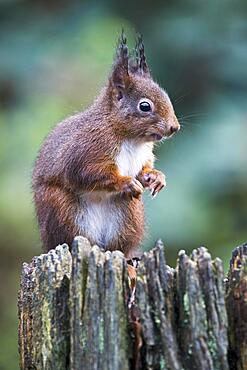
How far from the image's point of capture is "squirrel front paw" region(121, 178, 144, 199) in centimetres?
319

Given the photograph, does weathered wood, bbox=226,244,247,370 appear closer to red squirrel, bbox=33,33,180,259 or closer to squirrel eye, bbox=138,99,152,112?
red squirrel, bbox=33,33,180,259

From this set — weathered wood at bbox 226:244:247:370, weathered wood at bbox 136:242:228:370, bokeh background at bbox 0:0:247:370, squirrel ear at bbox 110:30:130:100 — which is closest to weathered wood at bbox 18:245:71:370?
weathered wood at bbox 136:242:228:370

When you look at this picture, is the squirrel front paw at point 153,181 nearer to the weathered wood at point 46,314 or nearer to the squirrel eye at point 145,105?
the squirrel eye at point 145,105

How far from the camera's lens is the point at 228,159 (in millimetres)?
5602

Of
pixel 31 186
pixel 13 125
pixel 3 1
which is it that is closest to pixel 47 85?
pixel 13 125

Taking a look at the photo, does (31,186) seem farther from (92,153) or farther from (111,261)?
(111,261)

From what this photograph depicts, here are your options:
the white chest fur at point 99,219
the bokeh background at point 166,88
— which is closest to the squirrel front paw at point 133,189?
the white chest fur at point 99,219

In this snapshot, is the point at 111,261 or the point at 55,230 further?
the point at 55,230

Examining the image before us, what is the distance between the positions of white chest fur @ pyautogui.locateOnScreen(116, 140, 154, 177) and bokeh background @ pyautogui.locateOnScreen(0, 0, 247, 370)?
1.35 metres

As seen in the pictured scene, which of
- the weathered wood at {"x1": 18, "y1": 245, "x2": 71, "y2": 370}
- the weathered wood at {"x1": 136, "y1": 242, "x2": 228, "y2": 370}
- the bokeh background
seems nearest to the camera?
the weathered wood at {"x1": 136, "y1": 242, "x2": 228, "y2": 370}

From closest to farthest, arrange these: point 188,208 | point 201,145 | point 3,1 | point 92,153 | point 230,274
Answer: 1. point 230,274
2. point 92,153
3. point 188,208
4. point 201,145
5. point 3,1

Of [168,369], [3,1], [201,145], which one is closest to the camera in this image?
[168,369]

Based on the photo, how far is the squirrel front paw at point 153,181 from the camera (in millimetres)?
3293

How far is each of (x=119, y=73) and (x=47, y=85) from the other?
2.45 m
